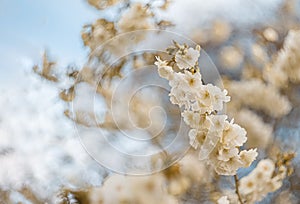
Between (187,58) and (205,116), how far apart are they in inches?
2.6

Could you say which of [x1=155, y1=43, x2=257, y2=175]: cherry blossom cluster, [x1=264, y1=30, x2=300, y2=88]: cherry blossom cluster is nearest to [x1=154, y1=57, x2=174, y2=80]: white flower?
[x1=155, y1=43, x2=257, y2=175]: cherry blossom cluster

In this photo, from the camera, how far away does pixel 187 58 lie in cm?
42

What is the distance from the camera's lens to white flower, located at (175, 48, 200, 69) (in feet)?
1.35

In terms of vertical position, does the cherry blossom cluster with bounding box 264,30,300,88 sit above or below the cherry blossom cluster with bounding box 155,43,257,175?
above

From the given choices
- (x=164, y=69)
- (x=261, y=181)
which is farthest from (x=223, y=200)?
(x=164, y=69)

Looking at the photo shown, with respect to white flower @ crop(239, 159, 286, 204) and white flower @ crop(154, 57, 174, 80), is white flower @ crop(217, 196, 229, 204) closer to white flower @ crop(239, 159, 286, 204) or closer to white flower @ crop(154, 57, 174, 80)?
white flower @ crop(239, 159, 286, 204)

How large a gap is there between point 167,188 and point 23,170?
0.50ft

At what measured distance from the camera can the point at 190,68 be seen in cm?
41

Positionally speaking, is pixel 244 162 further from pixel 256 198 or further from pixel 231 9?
pixel 231 9

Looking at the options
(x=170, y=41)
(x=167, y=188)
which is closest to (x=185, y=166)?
(x=167, y=188)

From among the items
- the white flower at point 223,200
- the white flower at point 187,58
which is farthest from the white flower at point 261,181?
the white flower at point 187,58

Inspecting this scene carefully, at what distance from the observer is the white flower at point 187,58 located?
41 centimetres

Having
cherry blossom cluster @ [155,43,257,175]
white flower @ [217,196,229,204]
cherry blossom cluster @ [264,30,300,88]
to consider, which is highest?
cherry blossom cluster @ [264,30,300,88]

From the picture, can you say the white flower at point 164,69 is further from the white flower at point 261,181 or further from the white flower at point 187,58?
the white flower at point 261,181
